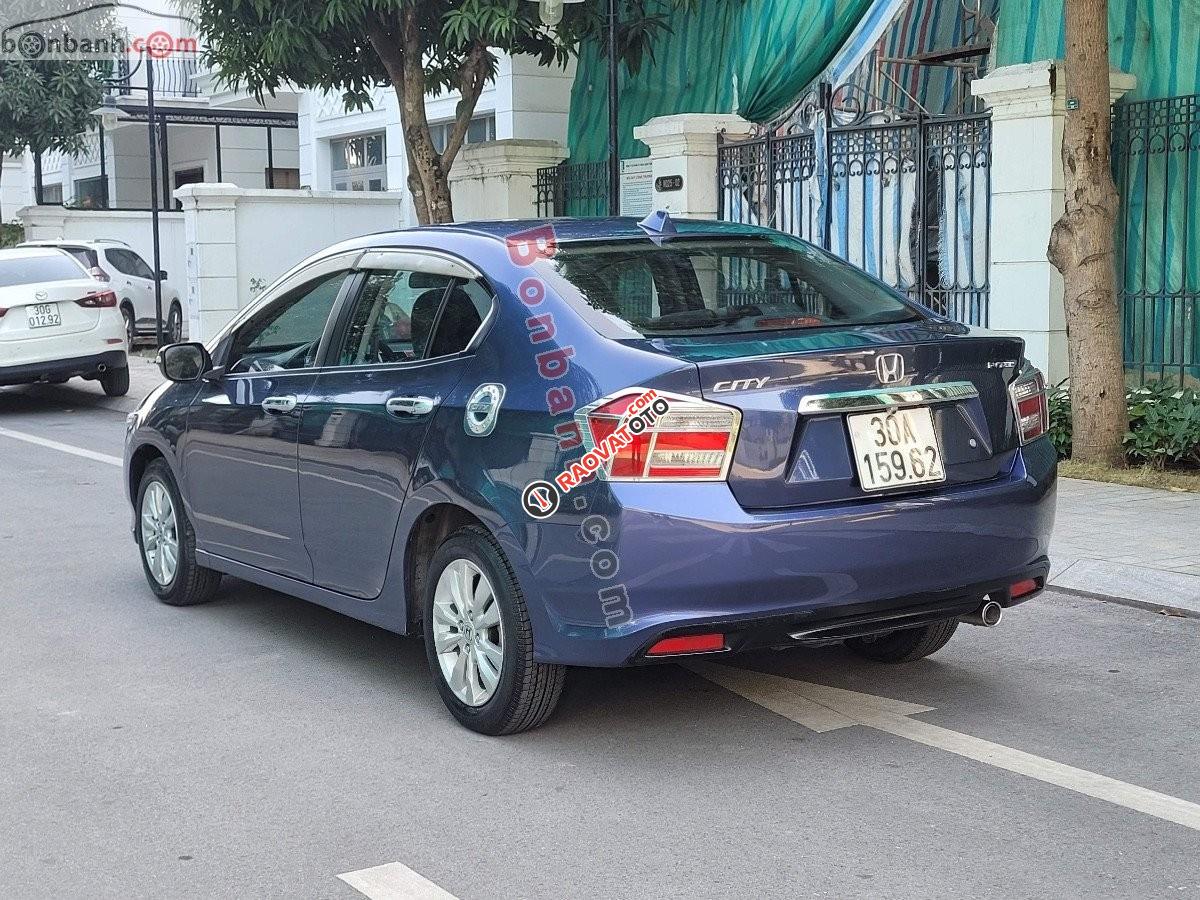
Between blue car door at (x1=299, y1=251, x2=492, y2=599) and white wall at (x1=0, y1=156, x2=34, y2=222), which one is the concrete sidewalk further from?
white wall at (x1=0, y1=156, x2=34, y2=222)

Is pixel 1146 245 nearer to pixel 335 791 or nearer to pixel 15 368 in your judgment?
pixel 335 791

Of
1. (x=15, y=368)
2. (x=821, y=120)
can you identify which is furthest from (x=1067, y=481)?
(x=15, y=368)

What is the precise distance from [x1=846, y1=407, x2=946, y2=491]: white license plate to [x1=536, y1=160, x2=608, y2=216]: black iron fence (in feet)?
43.7

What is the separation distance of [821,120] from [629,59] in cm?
438

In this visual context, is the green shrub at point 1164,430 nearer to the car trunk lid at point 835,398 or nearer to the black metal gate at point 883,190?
the black metal gate at point 883,190

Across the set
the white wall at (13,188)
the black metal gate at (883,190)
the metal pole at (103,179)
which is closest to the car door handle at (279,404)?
the black metal gate at (883,190)

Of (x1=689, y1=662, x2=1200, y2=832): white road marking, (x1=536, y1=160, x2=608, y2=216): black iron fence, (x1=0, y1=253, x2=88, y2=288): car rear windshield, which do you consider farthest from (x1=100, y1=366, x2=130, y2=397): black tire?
(x1=689, y1=662, x2=1200, y2=832): white road marking

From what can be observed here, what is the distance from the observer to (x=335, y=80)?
1759 cm

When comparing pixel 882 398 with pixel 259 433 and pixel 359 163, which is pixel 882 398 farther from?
pixel 359 163

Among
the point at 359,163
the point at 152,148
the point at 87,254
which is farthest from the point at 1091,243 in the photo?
the point at 87,254

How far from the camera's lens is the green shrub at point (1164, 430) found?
1062cm

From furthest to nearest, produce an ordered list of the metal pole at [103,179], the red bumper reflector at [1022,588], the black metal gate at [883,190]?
the metal pole at [103,179] < the black metal gate at [883,190] < the red bumper reflector at [1022,588]

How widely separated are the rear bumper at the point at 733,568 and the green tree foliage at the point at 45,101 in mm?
29155

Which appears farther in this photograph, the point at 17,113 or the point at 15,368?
the point at 17,113
